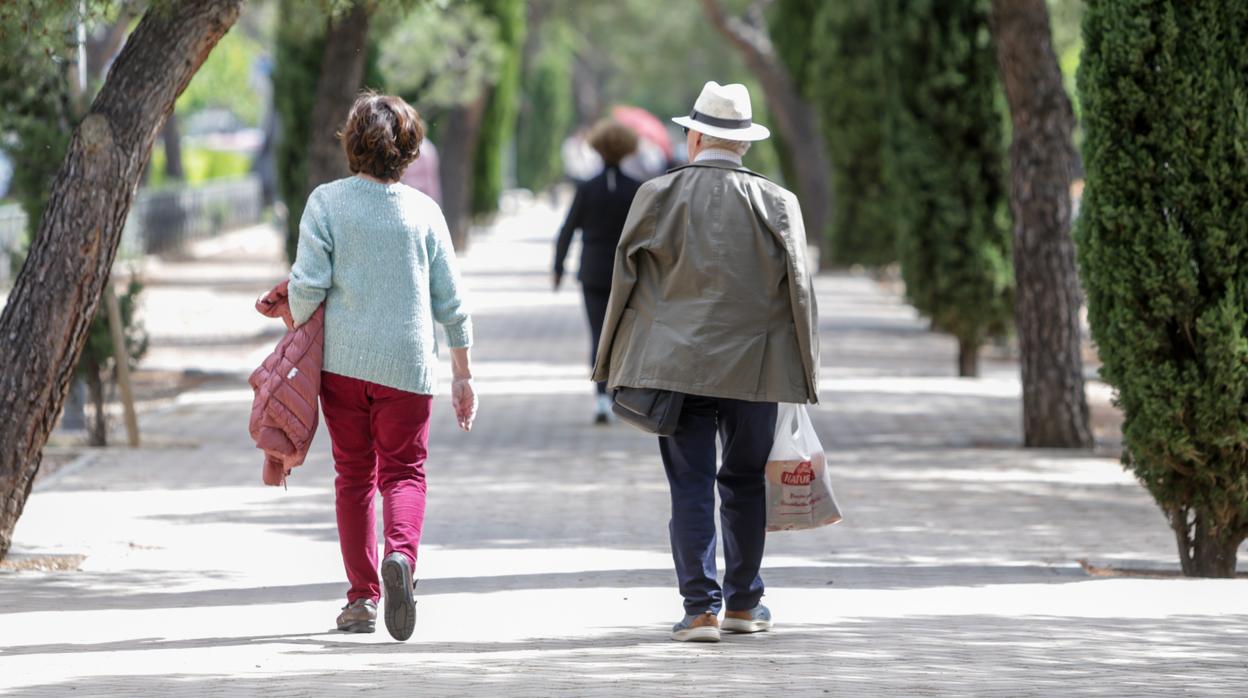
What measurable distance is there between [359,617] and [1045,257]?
269 inches

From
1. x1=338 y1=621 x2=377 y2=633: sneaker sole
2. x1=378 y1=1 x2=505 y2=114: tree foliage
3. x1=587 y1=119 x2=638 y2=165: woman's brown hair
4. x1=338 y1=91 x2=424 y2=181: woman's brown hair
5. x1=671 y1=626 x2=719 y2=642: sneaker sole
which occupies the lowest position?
x1=338 y1=621 x2=377 y2=633: sneaker sole

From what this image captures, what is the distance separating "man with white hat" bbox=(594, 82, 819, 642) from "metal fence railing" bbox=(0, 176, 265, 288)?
17923 mm

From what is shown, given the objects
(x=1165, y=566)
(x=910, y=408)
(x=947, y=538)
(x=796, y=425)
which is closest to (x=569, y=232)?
(x=910, y=408)

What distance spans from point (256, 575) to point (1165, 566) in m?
3.68

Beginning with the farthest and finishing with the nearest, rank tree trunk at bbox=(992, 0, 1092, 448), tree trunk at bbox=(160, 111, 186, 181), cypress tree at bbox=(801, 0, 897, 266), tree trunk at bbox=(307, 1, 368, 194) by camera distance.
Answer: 1. tree trunk at bbox=(160, 111, 186, 181)
2. cypress tree at bbox=(801, 0, 897, 266)
3. tree trunk at bbox=(307, 1, 368, 194)
4. tree trunk at bbox=(992, 0, 1092, 448)

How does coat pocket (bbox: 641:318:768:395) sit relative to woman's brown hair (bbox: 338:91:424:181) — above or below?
below

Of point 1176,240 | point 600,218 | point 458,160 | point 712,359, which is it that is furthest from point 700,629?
A: point 458,160

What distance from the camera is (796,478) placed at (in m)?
6.41

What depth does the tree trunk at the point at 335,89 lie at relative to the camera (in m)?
15.9

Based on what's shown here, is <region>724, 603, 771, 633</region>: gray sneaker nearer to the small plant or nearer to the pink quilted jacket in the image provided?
the pink quilted jacket

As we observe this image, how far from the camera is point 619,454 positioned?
11.8 m

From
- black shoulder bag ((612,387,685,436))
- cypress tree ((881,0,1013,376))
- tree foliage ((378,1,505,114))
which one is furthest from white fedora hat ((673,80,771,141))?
tree foliage ((378,1,505,114))

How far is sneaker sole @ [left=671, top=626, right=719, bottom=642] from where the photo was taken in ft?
20.8

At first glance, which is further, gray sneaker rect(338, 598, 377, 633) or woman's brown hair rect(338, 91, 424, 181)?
gray sneaker rect(338, 598, 377, 633)
